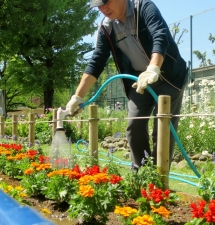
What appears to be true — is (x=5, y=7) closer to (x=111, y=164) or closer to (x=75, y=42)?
(x=75, y=42)

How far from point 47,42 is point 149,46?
1954cm

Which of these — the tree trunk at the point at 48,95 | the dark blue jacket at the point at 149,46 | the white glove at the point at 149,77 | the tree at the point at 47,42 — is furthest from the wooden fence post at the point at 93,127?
the tree trunk at the point at 48,95

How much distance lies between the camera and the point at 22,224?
670 mm

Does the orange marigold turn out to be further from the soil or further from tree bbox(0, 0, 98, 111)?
tree bbox(0, 0, 98, 111)

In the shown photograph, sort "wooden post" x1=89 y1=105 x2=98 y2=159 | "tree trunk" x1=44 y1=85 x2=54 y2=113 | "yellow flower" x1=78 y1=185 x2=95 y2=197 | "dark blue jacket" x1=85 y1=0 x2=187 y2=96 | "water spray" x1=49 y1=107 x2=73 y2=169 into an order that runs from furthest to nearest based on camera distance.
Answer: "tree trunk" x1=44 y1=85 x2=54 y2=113 < "wooden post" x1=89 y1=105 x2=98 y2=159 < "water spray" x1=49 y1=107 x2=73 y2=169 < "dark blue jacket" x1=85 y1=0 x2=187 y2=96 < "yellow flower" x1=78 y1=185 x2=95 y2=197

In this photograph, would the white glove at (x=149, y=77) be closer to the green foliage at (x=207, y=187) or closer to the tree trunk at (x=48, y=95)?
the green foliage at (x=207, y=187)

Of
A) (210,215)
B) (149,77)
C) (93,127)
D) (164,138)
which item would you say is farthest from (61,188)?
(210,215)

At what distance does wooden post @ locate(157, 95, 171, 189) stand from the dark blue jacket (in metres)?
0.26

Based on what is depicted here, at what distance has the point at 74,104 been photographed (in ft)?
12.2

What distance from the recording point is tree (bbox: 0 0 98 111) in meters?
20.0

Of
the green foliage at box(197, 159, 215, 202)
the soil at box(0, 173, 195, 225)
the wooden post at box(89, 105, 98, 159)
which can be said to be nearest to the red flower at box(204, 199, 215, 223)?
the green foliage at box(197, 159, 215, 202)

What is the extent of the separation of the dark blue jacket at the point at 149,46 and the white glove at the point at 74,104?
0.81ft

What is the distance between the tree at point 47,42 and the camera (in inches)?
786

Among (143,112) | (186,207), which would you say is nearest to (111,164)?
(143,112)
